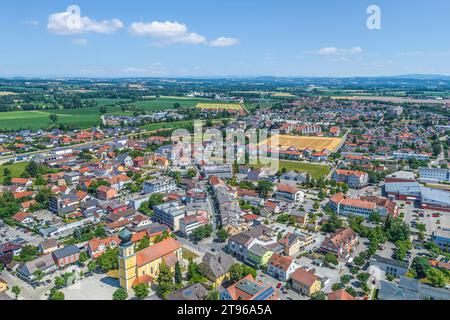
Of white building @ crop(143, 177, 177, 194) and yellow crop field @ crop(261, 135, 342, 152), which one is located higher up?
yellow crop field @ crop(261, 135, 342, 152)

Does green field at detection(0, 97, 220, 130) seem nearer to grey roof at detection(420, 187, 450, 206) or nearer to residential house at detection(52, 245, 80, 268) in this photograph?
residential house at detection(52, 245, 80, 268)

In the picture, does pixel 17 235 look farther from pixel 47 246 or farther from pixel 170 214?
pixel 170 214

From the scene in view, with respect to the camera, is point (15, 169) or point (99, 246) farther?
point (15, 169)

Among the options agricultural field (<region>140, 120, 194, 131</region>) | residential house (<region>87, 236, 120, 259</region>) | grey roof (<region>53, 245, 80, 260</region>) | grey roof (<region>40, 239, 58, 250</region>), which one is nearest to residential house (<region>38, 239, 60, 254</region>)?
grey roof (<region>40, 239, 58, 250</region>)

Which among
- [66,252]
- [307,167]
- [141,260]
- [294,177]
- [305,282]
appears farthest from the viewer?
[307,167]

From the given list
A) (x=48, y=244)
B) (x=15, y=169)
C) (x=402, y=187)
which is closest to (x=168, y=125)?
(x=15, y=169)

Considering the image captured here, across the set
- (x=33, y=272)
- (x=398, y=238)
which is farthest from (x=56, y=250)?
(x=398, y=238)

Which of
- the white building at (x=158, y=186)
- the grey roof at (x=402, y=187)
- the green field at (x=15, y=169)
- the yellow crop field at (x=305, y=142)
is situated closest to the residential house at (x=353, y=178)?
the grey roof at (x=402, y=187)
